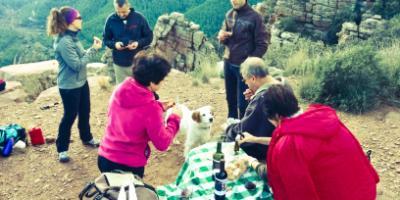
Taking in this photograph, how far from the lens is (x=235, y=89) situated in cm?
589

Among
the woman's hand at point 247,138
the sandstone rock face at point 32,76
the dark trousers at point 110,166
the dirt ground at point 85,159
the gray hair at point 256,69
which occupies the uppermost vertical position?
the gray hair at point 256,69

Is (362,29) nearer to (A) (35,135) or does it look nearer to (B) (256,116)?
(A) (35,135)

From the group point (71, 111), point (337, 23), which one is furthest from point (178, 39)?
point (71, 111)

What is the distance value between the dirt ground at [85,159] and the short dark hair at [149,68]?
2.12 meters

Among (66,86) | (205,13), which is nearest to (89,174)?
(66,86)

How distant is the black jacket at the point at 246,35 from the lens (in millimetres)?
5270

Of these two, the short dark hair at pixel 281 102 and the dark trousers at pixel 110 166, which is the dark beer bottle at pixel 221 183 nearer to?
the short dark hair at pixel 281 102

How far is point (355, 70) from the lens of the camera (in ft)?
22.6

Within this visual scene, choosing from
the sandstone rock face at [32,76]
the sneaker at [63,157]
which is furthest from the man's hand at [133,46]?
the sandstone rock face at [32,76]

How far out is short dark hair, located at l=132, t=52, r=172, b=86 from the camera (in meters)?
3.34

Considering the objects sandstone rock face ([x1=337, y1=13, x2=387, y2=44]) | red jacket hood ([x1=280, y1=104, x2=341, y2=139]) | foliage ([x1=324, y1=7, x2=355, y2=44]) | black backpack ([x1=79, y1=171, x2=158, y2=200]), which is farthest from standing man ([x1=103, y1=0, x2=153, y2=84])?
foliage ([x1=324, y1=7, x2=355, y2=44])

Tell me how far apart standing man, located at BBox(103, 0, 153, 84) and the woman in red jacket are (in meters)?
3.17

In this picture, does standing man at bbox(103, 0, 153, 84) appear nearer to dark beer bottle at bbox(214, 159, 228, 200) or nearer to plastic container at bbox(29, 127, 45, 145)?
plastic container at bbox(29, 127, 45, 145)

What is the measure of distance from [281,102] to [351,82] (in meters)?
4.40
